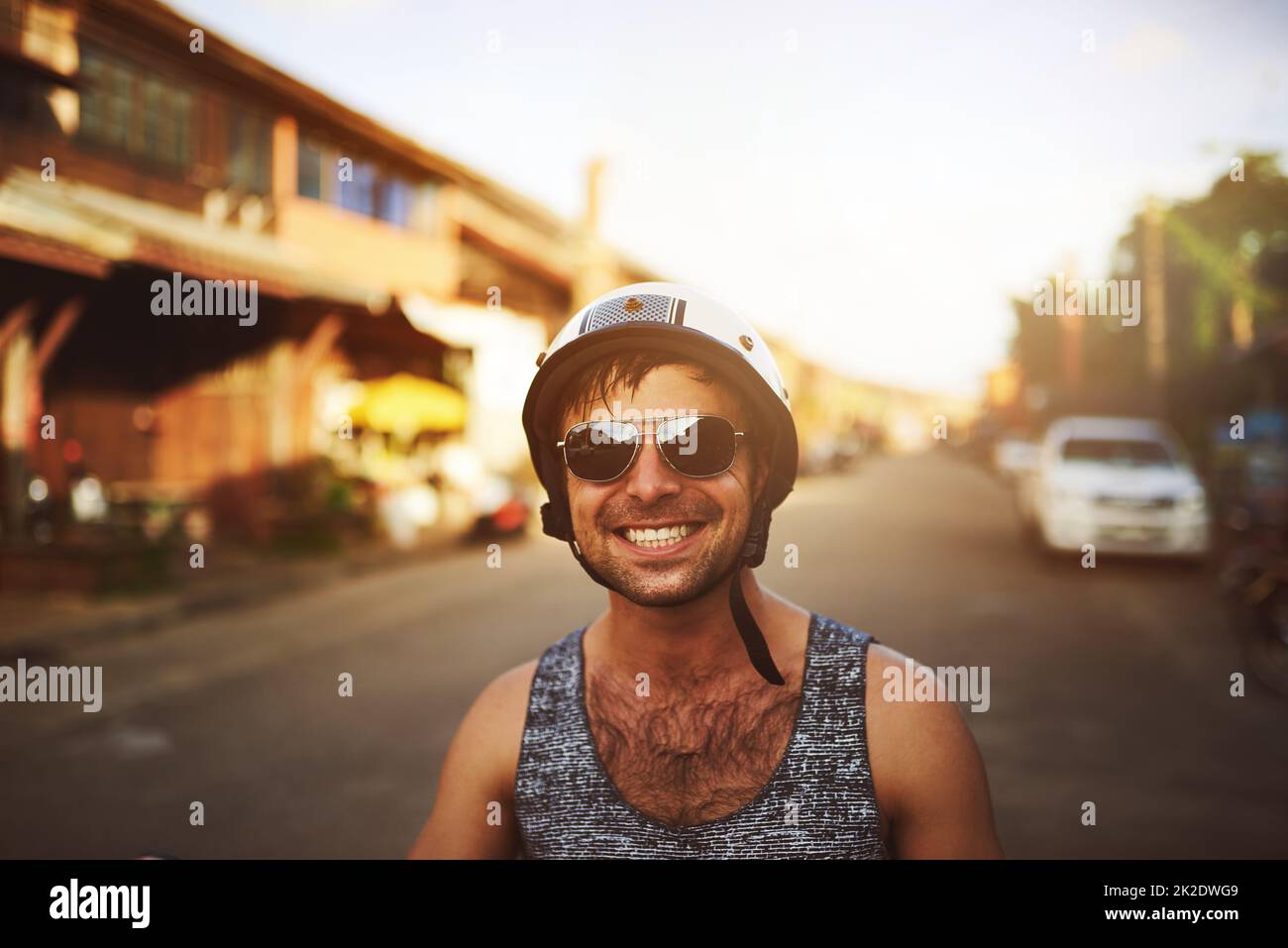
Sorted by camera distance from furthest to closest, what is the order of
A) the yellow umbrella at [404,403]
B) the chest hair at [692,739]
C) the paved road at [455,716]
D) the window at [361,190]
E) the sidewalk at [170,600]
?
the window at [361,190]
the yellow umbrella at [404,403]
the sidewalk at [170,600]
the paved road at [455,716]
the chest hair at [692,739]

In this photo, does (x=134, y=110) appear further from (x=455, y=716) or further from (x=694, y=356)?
(x=694, y=356)

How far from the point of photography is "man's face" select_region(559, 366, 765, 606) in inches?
57.7

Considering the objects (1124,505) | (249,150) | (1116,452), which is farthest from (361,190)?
(1124,505)

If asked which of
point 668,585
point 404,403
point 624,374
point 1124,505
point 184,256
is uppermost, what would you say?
point 184,256

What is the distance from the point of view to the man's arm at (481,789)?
1633mm

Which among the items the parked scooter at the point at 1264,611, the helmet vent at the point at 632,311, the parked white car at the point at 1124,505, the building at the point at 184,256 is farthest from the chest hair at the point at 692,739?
the parked white car at the point at 1124,505

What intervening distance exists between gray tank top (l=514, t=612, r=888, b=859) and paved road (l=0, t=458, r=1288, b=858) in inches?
105

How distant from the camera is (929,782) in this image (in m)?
1.50

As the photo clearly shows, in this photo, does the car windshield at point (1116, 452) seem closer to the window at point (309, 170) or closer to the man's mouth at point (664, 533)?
the window at point (309, 170)

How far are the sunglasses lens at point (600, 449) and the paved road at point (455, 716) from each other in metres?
2.83

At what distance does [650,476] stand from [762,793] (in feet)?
1.67

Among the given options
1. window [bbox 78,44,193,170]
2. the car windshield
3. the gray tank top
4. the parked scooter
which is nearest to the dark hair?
the gray tank top

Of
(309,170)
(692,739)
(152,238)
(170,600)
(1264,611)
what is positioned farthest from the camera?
(309,170)

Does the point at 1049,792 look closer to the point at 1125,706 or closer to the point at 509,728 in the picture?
the point at 1125,706
